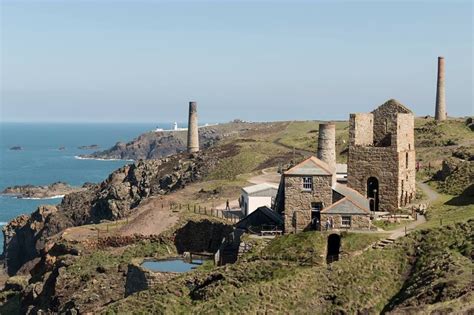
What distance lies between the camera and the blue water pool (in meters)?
44.4

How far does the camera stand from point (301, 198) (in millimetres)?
43938

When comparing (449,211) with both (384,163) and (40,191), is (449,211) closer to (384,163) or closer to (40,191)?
(384,163)

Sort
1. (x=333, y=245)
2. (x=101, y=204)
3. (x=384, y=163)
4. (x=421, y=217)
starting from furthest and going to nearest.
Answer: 1. (x=101, y=204)
2. (x=384, y=163)
3. (x=421, y=217)
4. (x=333, y=245)

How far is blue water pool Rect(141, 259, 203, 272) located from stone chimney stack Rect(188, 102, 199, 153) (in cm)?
7081

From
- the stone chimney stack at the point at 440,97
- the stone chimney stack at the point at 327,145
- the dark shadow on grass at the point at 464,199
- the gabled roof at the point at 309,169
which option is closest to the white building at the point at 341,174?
the stone chimney stack at the point at 327,145

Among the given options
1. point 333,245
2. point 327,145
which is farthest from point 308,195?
point 327,145

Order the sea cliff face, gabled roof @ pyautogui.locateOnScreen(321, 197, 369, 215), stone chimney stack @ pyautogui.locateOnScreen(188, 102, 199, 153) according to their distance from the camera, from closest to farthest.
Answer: gabled roof @ pyautogui.locateOnScreen(321, 197, 369, 215) → the sea cliff face → stone chimney stack @ pyautogui.locateOnScreen(188, 102, 199, 153)

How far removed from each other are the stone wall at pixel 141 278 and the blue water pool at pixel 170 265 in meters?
0.58

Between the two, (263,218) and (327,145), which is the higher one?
(327,145)

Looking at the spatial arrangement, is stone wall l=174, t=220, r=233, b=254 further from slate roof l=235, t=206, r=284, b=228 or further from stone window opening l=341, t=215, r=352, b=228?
stone window opening l=341, t=215, r=352, b=228

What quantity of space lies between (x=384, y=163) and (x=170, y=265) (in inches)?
590

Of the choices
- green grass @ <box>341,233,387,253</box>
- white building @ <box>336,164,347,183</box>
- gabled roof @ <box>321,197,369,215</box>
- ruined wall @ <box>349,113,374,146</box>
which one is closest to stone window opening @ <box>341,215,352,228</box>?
gabled roof @ <box>321,197,369,215</box>

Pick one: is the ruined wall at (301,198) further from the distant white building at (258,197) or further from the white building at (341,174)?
the distant white building at (258,197)

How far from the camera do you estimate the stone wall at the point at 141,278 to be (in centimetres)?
4244
